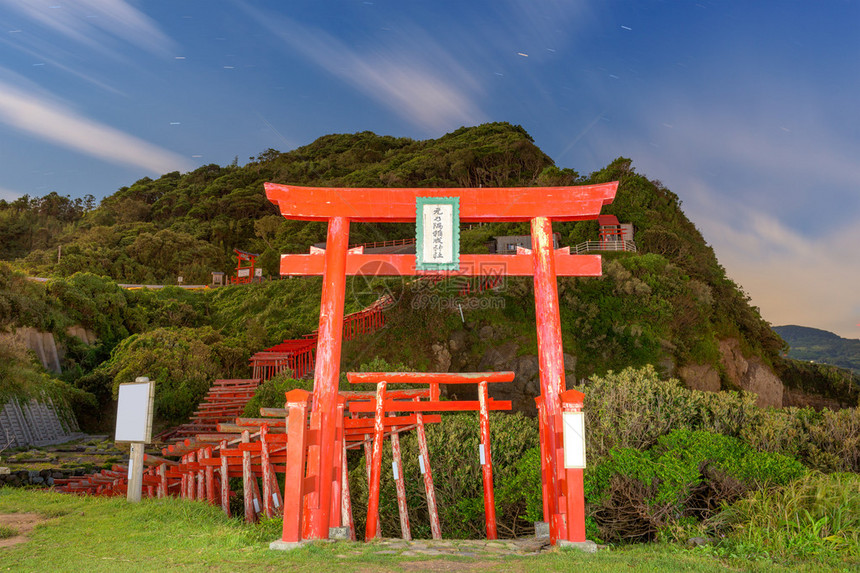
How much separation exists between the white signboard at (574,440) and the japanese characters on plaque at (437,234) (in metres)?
2.53

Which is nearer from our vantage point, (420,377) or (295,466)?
(295,466)

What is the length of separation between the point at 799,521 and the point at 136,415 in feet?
25.7

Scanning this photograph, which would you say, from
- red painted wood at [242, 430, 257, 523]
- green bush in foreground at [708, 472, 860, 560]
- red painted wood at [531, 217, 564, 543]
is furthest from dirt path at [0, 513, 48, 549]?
green bush in foreground at [708, 472, 860, 560]

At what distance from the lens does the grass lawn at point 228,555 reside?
425cm

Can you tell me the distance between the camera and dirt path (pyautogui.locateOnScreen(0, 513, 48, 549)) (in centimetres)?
523

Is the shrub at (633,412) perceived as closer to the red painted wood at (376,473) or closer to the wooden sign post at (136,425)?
the red painted wood at (376,473)

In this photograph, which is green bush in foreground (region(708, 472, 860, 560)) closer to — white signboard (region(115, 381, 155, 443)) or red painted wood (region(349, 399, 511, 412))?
red painted wood (region(349, 399, 511, 412))

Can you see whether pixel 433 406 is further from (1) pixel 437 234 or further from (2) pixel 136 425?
(2) pixel 136 425

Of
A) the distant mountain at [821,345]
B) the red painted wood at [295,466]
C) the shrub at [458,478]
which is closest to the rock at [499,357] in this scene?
the shrub at [458,478]

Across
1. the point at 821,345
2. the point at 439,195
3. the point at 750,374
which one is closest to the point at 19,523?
the point at 439,195

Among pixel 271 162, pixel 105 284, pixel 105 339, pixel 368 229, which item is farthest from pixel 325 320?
pixel 271 162

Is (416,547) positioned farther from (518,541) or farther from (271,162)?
(271,162)

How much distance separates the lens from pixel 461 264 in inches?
289

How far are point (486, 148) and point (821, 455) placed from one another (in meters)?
44.3
